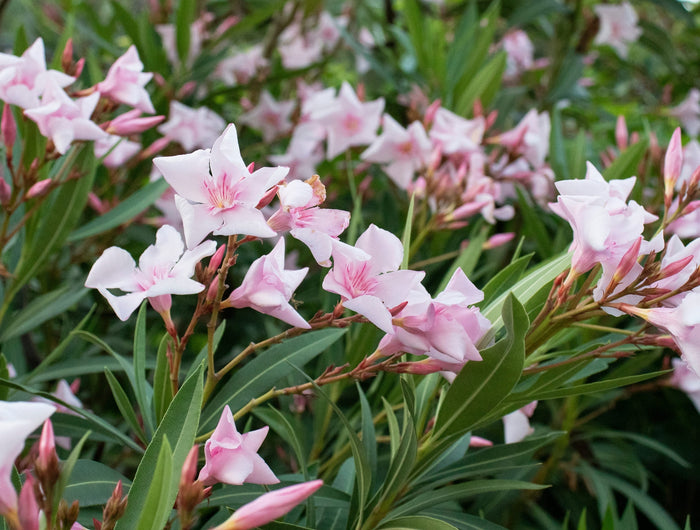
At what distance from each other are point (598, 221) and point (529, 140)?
2.96 ft

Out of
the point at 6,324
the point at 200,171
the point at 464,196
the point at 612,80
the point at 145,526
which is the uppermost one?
the point at 200,171

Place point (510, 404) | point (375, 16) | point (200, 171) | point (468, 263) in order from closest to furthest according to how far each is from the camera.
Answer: point (200, 171)
point (510, 404)
point (468, 263)
point (375, 16)

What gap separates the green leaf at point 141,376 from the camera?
0.72 meters

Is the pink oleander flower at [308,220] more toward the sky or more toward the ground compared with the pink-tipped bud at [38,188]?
more toward the sky

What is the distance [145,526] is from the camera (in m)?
0.46

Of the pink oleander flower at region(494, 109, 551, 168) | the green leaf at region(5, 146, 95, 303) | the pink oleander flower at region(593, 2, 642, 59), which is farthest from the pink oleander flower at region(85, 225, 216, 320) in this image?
the pink oleander flower at region(593, 2, 642, 59)

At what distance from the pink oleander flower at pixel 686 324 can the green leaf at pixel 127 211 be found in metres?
0.80

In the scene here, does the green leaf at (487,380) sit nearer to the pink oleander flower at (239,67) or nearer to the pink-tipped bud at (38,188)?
the pink-tipped bud at (38,188)

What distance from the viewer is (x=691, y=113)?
2.22 meters

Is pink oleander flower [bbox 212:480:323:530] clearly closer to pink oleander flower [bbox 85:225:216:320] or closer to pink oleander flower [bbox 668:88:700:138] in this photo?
pink oleander flower [bbox 85:225:216:320]

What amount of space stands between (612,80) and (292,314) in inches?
139

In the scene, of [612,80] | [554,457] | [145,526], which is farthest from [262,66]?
[612,80]

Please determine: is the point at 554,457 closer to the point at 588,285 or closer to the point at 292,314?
the point at 588,285

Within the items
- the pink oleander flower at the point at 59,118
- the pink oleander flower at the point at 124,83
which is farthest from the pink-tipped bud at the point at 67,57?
the pink oleander flower at the point at 59,118
